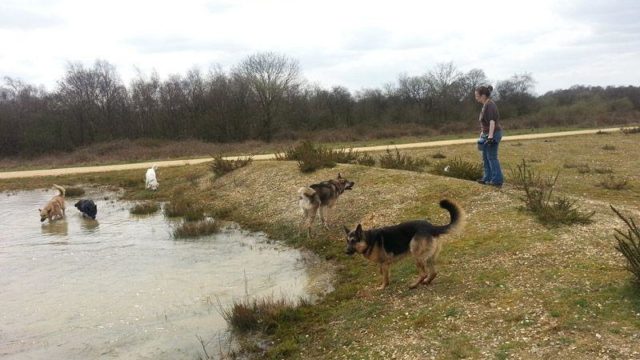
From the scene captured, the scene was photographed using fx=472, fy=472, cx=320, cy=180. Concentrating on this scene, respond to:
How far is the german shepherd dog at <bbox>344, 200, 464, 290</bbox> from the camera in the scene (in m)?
7.23

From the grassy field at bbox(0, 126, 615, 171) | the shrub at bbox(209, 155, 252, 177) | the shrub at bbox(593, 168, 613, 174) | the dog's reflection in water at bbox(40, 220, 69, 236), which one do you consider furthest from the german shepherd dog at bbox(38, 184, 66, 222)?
the shrub at bbox(593, 168, 613, 174)

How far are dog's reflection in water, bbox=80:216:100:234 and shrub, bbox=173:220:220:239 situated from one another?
9.80 feet

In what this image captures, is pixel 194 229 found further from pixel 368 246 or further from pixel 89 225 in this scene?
pixel 368 246

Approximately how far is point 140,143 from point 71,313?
40083mm

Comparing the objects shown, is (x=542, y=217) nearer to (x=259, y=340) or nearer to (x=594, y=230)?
(x=594, y=230)

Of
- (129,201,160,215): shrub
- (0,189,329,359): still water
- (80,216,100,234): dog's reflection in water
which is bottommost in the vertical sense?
(0,189,329,359): still water

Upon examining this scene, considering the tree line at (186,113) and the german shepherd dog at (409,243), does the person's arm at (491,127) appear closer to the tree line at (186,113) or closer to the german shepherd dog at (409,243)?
the german shepherd dog at (409,243)

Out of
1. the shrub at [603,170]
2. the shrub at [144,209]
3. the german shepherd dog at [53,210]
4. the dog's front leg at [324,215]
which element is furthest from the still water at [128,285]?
the shrub at [603,170]

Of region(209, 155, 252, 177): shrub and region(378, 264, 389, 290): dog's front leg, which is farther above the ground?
region(209, 155, 252, 177): shrub

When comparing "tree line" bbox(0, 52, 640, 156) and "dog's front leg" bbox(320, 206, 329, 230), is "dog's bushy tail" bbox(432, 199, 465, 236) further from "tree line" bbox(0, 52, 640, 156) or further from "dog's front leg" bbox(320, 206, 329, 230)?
"tree line" bbox(0, 52, 640, 156)

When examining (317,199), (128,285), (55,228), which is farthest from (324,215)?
(55,228)

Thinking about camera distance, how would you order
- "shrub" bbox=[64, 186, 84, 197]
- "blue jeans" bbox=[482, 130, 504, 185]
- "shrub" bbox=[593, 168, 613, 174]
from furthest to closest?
"shrub" bbox=[64, 186, 84, 197], "shrub" bbox=[593, 168, 613, 174], "blue jeans" bbox=[482, 130, 504, 185]

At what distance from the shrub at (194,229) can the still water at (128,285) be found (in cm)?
26

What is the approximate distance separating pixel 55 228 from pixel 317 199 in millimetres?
8471
